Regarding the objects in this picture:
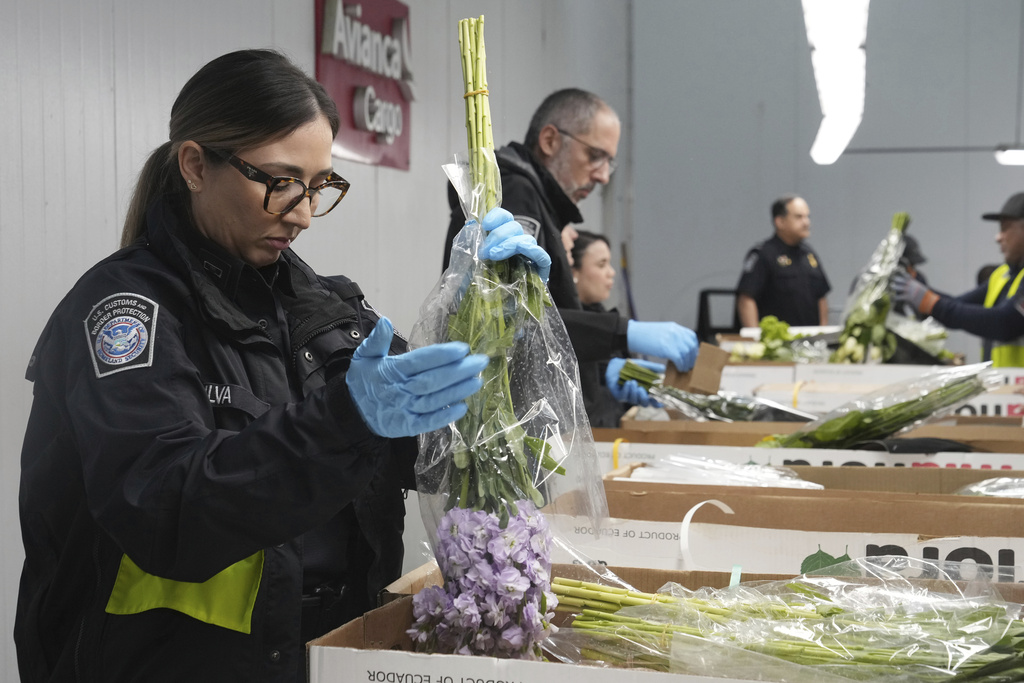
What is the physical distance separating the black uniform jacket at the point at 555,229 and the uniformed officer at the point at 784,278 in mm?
5073

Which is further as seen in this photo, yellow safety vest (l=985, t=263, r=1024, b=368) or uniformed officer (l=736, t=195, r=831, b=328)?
uniformed officer (l=736, t=195, r=831, b=328)

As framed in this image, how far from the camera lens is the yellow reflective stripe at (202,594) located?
1.24 meters

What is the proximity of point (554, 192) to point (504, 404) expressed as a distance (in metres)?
1.65

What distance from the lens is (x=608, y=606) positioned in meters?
1.30

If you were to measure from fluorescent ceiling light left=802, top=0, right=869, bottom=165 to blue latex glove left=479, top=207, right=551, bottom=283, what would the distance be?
228 inches

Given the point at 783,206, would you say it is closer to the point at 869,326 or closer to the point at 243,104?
the point at 869,326

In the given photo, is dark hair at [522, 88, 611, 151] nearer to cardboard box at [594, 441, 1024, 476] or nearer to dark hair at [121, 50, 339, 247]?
cardboard box at [594, 441, 1024, 476]

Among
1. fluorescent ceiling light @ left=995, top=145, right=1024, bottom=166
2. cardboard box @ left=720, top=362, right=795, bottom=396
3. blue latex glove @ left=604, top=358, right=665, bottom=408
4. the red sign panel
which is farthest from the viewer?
fluorescent ceiling light @ left=995, top=145, right=1024, bottom=166

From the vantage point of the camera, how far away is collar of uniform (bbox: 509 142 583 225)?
9.12 ft

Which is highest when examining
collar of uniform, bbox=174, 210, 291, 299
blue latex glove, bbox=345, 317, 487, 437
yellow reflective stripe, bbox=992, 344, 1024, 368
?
collar of uniform, bbox=174, 210, 291, 299

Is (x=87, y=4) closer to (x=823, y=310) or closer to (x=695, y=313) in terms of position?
(x=823, y=310)

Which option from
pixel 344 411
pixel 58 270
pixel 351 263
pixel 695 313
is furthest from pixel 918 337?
pixel 695 313

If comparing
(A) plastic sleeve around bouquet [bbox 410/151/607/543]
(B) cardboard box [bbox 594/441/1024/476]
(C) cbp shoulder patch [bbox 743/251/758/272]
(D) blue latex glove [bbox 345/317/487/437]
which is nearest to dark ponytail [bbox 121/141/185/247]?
(A) plastic sleeve around bouquet [bbox 410/151/607/543]

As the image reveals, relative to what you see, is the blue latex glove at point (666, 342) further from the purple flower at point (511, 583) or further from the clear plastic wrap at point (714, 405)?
the purple flower at point (511, 583)
